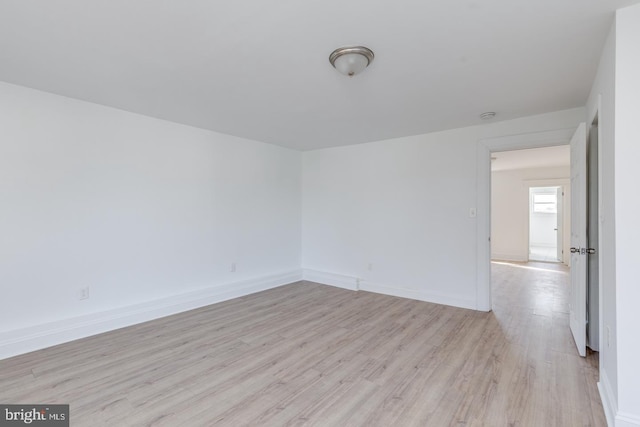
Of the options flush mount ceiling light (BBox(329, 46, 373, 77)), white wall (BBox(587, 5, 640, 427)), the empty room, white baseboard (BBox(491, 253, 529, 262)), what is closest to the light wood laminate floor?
the empty room

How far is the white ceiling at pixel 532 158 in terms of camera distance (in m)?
5.29

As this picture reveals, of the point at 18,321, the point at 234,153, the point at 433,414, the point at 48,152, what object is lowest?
the point at 433,414

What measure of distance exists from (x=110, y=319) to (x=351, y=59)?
132 inches

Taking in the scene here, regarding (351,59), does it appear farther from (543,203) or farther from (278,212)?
(543,203)

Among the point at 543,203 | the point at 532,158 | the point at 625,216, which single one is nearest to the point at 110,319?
the point at 625,216

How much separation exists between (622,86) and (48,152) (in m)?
4.30

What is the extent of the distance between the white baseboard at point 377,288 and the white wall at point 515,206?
4.78 metres

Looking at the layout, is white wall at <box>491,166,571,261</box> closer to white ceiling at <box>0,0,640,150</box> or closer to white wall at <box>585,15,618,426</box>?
white ceiling at <box>0,0,640,150</box>

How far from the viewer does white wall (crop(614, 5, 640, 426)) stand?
5.18 feet

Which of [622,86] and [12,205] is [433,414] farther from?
[12,205]

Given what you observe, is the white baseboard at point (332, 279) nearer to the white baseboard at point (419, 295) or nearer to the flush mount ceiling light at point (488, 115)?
the white baseboard at point (419, 295)

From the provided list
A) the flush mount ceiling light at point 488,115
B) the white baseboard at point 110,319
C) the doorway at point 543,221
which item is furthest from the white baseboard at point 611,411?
the doorway at point 543,221

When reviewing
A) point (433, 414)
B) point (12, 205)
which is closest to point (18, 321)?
point (12, 205)

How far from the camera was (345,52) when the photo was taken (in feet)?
6.56
